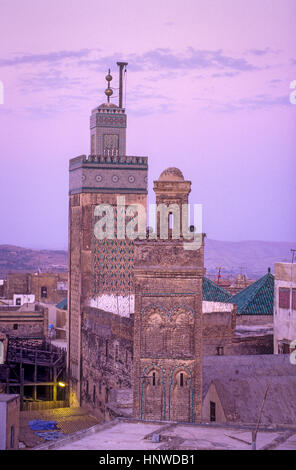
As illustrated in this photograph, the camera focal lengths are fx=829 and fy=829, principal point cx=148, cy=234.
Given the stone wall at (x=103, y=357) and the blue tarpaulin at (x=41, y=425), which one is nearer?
the stone wall at (x=103, y=357)

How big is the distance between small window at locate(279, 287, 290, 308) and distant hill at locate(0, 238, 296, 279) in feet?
198

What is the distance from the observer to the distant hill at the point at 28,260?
264 ft

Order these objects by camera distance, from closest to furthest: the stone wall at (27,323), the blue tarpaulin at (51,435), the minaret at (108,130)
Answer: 1. the blue tarpaulin at (51,435)
2. the minaret at (108,130)
3. the stone wall at (27,323)

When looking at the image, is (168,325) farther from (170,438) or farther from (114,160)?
(114,160)

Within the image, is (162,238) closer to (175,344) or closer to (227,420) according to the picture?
(175,344)

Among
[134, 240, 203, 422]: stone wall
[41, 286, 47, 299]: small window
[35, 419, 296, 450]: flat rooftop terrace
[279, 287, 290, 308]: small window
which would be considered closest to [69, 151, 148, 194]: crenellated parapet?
[279, 287, 290, 308]: small window

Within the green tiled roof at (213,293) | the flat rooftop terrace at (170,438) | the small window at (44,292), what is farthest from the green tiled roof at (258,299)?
the small window at (44,292)

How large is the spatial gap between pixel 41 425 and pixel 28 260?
6566cm

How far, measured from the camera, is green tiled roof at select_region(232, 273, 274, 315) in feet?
93.5

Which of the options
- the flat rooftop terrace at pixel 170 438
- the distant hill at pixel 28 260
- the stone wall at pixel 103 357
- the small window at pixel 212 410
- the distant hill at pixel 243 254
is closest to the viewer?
the flat rooftop terrace at pixel 170 438

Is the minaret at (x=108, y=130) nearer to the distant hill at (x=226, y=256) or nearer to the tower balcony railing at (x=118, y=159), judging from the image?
the tower balcony railing at (x=118, y=159)

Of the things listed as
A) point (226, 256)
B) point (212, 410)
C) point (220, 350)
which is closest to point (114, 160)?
point (220, 350)

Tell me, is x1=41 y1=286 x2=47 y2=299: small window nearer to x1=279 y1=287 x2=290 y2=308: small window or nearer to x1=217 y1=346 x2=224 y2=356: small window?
x1=217 y1=346 x2=224 y2=356: small window
